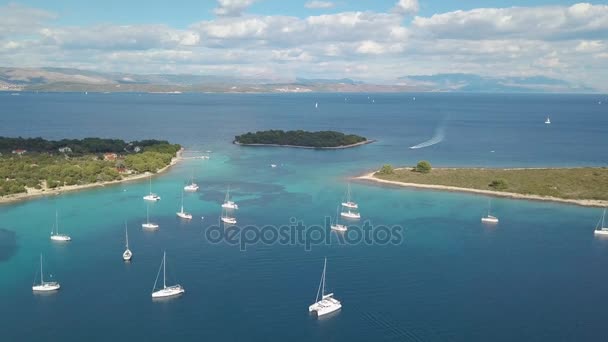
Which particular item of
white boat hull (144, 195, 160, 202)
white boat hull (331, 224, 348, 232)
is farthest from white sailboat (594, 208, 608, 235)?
white boat hull (144, 195, 160, 202)

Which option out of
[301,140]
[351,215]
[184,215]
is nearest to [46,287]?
[184,215]

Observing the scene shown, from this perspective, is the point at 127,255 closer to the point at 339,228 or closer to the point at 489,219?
the point at 339,228

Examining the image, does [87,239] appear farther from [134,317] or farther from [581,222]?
[581,222]

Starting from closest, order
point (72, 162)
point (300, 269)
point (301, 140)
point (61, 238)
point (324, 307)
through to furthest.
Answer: point (324, 307) < point (300, 269) < point (61, 238) < point (72, 162) < point (301, 140)

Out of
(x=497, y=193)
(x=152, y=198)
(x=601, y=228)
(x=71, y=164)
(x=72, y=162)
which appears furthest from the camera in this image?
(x=72, y=162)

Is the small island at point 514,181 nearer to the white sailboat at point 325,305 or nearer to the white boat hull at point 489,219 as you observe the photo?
the white boat hull at point 489,219

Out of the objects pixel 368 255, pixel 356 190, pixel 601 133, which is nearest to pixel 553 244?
pixel 368 255
